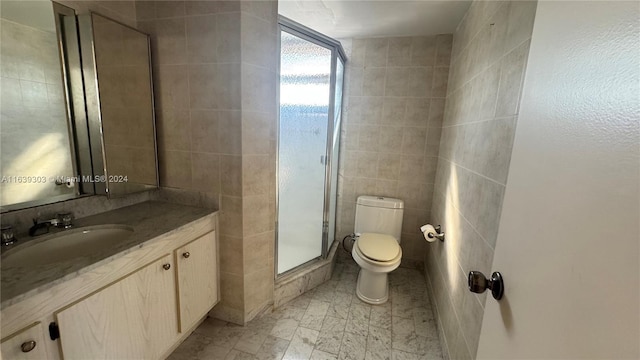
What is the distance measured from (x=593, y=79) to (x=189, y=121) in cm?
175

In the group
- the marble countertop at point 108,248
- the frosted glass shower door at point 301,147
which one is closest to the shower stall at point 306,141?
the frosted glass shower door at point 301,147

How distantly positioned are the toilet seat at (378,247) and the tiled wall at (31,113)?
189 cm

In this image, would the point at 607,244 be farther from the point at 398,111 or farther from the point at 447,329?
the point at 398,111

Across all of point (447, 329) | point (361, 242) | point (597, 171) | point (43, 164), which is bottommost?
point (447, 329)

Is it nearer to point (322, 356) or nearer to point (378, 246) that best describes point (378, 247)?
point (378, 246)

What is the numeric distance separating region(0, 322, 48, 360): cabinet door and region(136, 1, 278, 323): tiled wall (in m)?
0.91

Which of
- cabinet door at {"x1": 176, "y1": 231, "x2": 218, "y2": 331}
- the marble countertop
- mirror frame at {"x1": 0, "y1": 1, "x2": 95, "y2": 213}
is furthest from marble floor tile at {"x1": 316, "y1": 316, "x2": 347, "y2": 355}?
mirror frame at {"x1": 0, "y1": 1, "x2": 95, "y2": 213}

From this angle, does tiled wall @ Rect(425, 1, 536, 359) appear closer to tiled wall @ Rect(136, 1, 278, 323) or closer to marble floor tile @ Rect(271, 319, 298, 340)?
marble floor tile @ Rect(271, 319, 298, 340)

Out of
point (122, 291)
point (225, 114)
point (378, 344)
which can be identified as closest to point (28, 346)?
point (122, 291)

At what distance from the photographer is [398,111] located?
240cm

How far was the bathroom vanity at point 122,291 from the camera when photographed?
81 centimetres

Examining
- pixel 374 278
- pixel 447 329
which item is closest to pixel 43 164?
pixel 374 278

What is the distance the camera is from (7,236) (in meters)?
1.05

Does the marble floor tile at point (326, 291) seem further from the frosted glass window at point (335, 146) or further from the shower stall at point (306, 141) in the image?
the frosted glass window at point (335, 146)
